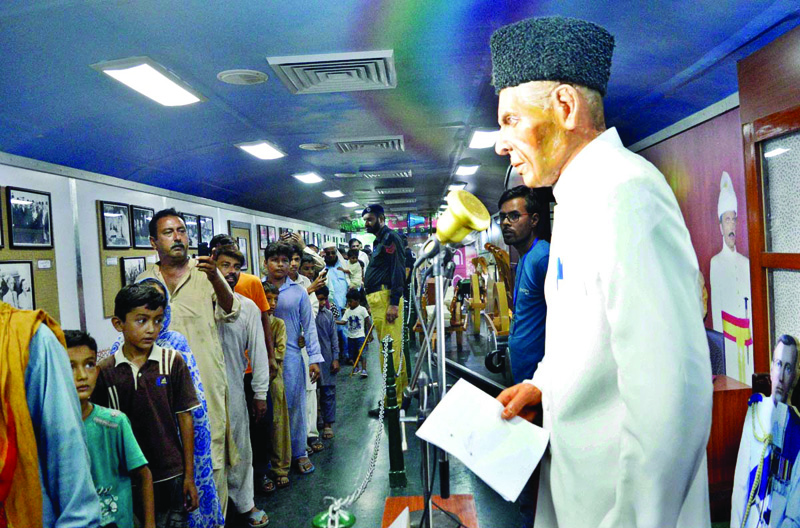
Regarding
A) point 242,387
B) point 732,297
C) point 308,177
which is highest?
point 308,177

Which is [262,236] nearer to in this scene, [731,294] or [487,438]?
[731,294]

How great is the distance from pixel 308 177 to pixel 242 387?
569cm

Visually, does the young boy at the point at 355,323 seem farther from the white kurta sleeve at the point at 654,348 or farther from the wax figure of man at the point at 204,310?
the white kurta sleeve at the point at 654,348

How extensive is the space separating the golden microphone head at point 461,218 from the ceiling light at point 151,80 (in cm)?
269

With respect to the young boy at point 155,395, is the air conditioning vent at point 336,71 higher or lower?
higher

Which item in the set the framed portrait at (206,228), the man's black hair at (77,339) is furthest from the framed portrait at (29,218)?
the framed portrait at (206,228)

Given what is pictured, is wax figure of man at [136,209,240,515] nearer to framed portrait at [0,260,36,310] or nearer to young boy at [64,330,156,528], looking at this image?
young boy at [64,330,156,528]

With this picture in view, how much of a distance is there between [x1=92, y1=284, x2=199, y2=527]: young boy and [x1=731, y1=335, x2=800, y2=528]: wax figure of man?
2889mm

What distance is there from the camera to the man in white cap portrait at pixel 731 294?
Result: 331cm

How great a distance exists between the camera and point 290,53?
3246 millimetres

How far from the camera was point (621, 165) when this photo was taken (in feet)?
3.74

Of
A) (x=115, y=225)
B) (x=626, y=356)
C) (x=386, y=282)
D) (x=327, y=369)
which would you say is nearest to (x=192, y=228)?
(x=115, y=225)

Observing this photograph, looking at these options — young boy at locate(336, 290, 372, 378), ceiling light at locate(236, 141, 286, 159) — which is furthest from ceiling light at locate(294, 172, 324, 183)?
young boy at locate(336, 290, 372, 378)

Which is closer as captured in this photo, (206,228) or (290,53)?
(290,53)
